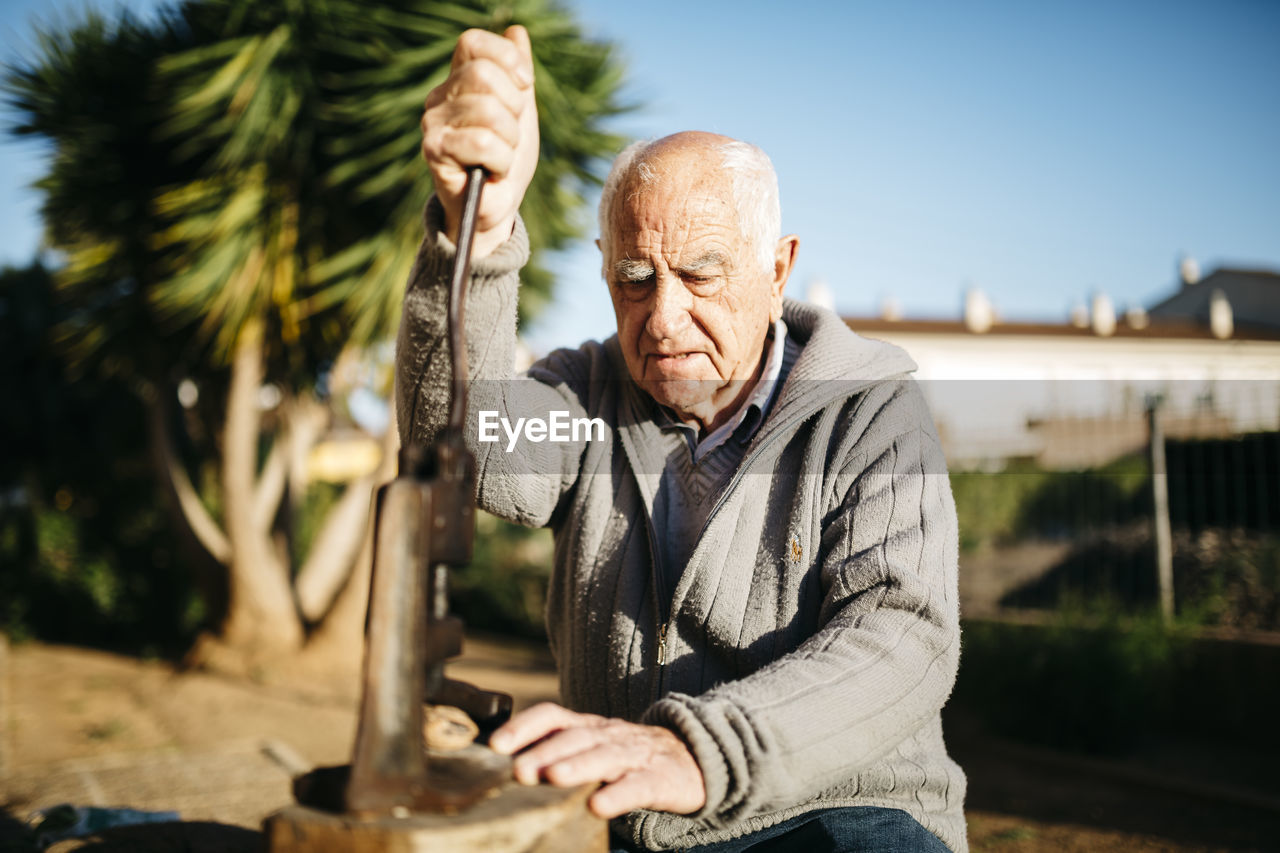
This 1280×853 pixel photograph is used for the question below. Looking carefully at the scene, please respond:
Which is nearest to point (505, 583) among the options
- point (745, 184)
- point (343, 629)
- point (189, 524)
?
point (343, 629)

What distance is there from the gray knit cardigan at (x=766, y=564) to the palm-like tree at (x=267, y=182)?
4950 millimetres

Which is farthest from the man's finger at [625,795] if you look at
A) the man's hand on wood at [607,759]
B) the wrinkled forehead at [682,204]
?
the wrinkled forehead at [682,204]

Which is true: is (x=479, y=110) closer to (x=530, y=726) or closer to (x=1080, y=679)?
(x=530, y=726)

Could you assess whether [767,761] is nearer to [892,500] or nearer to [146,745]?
[892,500]

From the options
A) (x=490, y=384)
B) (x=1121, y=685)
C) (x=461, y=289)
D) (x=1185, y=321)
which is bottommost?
(x=1121, y=685)

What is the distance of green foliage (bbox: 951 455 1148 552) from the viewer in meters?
6.52

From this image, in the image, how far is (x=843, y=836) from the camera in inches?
57.1

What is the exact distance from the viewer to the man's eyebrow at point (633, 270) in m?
1.73

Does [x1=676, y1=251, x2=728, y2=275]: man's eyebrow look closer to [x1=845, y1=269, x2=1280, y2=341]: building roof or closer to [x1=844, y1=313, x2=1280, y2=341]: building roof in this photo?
[x1=845, y1=269, x2=1280, y2=341]: building roof

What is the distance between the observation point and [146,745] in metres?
5.52

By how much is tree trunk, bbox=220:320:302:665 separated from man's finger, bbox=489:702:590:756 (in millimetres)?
6769

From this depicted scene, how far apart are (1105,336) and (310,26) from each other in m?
24.0

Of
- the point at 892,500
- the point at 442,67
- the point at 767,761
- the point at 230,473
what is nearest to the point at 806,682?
the point at 767,761

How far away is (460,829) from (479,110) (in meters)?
0.87
